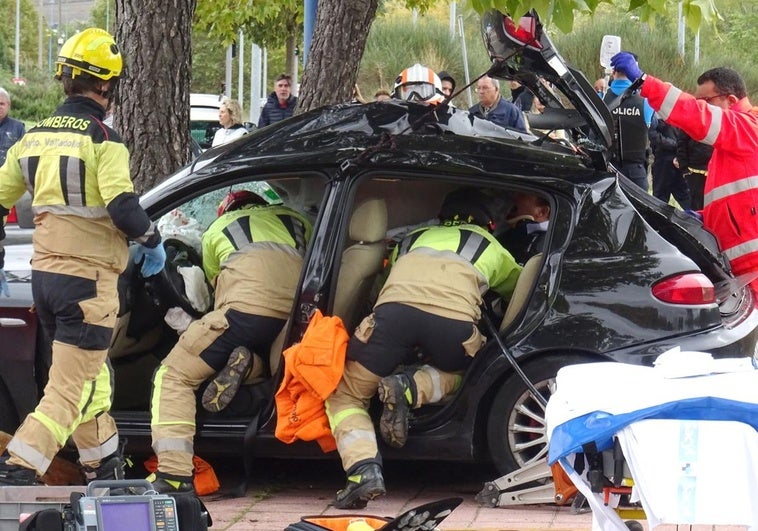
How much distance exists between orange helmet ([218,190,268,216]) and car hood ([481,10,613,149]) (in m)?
1.26

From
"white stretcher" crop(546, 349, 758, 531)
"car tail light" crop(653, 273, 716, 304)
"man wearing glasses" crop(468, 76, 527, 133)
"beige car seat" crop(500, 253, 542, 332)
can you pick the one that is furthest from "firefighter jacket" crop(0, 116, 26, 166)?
"white stretcher" crop(546, 349, 758, 531)

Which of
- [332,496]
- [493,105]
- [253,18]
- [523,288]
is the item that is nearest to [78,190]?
[332,496]

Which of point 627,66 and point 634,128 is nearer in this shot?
point 627,66

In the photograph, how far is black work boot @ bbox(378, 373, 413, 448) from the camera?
5.20 metres

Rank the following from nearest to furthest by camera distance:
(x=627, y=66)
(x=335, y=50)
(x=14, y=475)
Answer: (x=14, y=475) < (x=627, y=66) < (x=335, y=50)

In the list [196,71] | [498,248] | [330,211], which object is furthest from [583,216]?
[196,71]

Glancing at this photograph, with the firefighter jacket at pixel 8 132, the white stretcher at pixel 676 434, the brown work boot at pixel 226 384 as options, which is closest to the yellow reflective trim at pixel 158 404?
the brown work boot at pixel 226 384

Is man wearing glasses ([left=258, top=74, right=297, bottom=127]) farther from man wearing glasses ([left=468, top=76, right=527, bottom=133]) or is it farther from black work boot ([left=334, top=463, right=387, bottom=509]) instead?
black work boot ([left=334, top=463, right=387, bottom=509])

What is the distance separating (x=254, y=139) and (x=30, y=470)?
69.6 inches

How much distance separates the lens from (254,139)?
5.67m

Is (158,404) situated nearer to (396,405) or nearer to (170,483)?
(170,483)

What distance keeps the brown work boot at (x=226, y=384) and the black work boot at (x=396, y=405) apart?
0.63 meters

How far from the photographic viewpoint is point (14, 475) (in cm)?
492

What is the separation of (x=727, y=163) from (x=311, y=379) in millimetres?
2836
